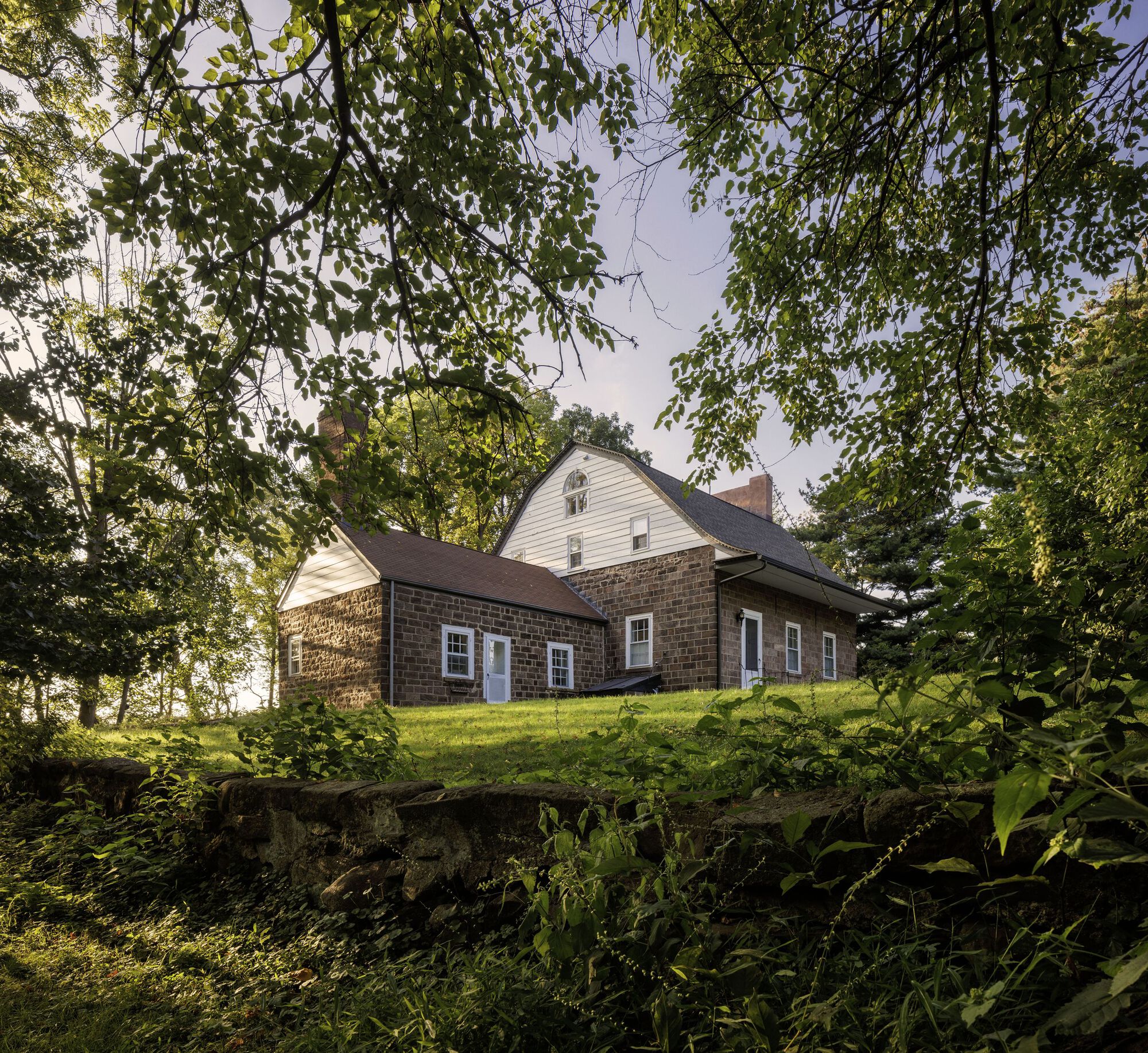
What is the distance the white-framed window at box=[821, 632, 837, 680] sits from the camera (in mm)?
20609

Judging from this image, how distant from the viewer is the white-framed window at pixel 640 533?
1861 cm

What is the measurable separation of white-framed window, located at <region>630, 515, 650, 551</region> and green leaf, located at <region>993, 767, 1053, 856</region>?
56.1 ft

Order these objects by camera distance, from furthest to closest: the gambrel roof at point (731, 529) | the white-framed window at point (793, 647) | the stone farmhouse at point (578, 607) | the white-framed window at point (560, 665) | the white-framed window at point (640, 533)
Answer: the white-framed window at point (793, 647)
the white-framed window at point (640, 533)
the white-framed window at point (560, 665)
the gambrel roof at point (731, 529)
the stone farmhouse at point (578, 607)

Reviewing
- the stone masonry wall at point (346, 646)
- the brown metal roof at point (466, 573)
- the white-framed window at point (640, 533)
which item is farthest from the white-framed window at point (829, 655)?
the stone masonry wall at point (346, 646)

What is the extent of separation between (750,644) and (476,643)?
673 cm

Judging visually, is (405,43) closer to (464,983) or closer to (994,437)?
(464,983)

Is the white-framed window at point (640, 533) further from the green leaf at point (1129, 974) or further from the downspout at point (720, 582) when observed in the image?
the green leaf at point (1129, 974)

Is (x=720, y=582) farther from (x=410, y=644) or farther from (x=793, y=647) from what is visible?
(x=410, y=644)

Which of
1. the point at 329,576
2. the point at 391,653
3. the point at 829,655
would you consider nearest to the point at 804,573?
the point at 829,655

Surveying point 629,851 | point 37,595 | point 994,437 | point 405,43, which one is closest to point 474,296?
point 405,43

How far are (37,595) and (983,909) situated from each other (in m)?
7.38

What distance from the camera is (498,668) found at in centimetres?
1706

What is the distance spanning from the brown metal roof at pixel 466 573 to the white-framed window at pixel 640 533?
215 cm

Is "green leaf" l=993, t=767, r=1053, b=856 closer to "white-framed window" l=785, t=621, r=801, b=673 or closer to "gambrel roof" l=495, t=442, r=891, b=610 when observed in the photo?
"gambrel roof" l=495, t=442, r=891, b=610
